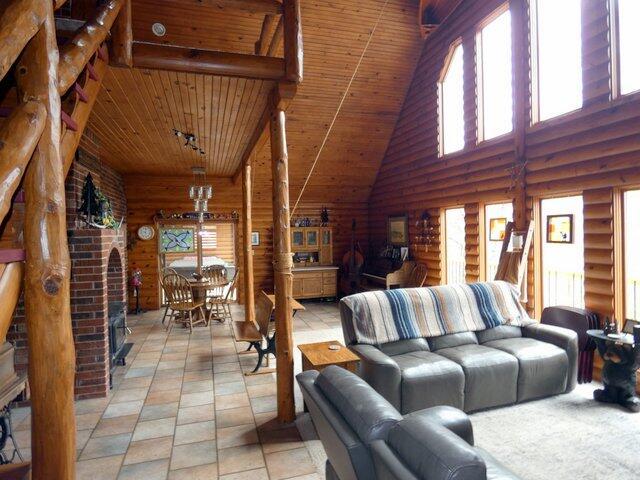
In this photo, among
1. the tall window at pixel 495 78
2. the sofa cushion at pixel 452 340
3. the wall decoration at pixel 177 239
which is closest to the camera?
the sofa cushion at pixel 452 340

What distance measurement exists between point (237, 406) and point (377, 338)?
1366mm

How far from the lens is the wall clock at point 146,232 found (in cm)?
748

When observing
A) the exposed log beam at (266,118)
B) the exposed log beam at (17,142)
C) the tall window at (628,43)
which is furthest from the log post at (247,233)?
the tall window at (628,43)

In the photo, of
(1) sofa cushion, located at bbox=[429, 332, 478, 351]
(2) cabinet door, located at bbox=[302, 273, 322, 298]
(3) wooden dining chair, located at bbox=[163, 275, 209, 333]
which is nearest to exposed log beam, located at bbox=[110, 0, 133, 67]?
(1) sofa cushion, located at bbox=[429, 332, 478, 351]

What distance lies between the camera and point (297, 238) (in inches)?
330

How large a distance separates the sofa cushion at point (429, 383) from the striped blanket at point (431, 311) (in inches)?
13.9

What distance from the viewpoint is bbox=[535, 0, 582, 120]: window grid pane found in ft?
12.4

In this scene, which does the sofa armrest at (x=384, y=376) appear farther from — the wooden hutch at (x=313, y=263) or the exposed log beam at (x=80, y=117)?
the wooden hutch at (x=313, y=263)

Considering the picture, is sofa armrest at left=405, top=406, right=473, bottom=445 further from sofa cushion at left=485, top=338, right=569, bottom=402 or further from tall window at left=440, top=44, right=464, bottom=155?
tall window at left=440, top=44, right=464, bottom=155

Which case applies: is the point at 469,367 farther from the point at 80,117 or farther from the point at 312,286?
the point at 312,286

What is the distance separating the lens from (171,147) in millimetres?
5234

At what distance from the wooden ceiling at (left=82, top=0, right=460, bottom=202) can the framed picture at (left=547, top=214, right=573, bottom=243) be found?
356 centimetres

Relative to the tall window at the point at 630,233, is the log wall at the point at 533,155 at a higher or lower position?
higher

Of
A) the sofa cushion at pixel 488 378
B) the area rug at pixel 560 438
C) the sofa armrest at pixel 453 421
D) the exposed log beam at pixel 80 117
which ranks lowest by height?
the area rug at pixel 560 438
